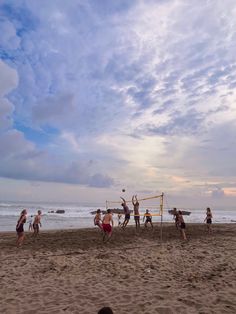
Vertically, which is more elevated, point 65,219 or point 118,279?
point 65,219

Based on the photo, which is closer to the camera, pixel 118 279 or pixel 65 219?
pixel 118 279

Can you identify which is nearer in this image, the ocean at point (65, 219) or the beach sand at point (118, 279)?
the beach sand at point (118, 279)

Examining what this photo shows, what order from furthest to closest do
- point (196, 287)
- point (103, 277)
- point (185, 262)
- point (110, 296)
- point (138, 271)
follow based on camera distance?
point (185, 262), point (138, 271), point (103, 277), point (196, 287), point (110, 296)

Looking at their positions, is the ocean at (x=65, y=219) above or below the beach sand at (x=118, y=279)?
above

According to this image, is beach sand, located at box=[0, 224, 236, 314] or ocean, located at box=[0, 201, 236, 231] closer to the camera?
beach sand, located at box=[0, 224, 236, 314]

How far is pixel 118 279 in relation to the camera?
27.6 feet

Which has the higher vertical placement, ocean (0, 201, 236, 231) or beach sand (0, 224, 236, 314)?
ocean (0, 201, 236, 231)

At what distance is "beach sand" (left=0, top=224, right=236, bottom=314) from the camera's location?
6.66 meters

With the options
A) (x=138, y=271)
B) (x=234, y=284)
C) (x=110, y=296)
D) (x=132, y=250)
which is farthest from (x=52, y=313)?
(x=132, y=250)

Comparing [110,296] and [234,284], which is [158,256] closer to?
[234,284]

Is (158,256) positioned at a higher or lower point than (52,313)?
higher

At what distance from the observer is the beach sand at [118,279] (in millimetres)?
6660

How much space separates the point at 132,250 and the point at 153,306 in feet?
18.5

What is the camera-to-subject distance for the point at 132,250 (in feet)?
40.0
